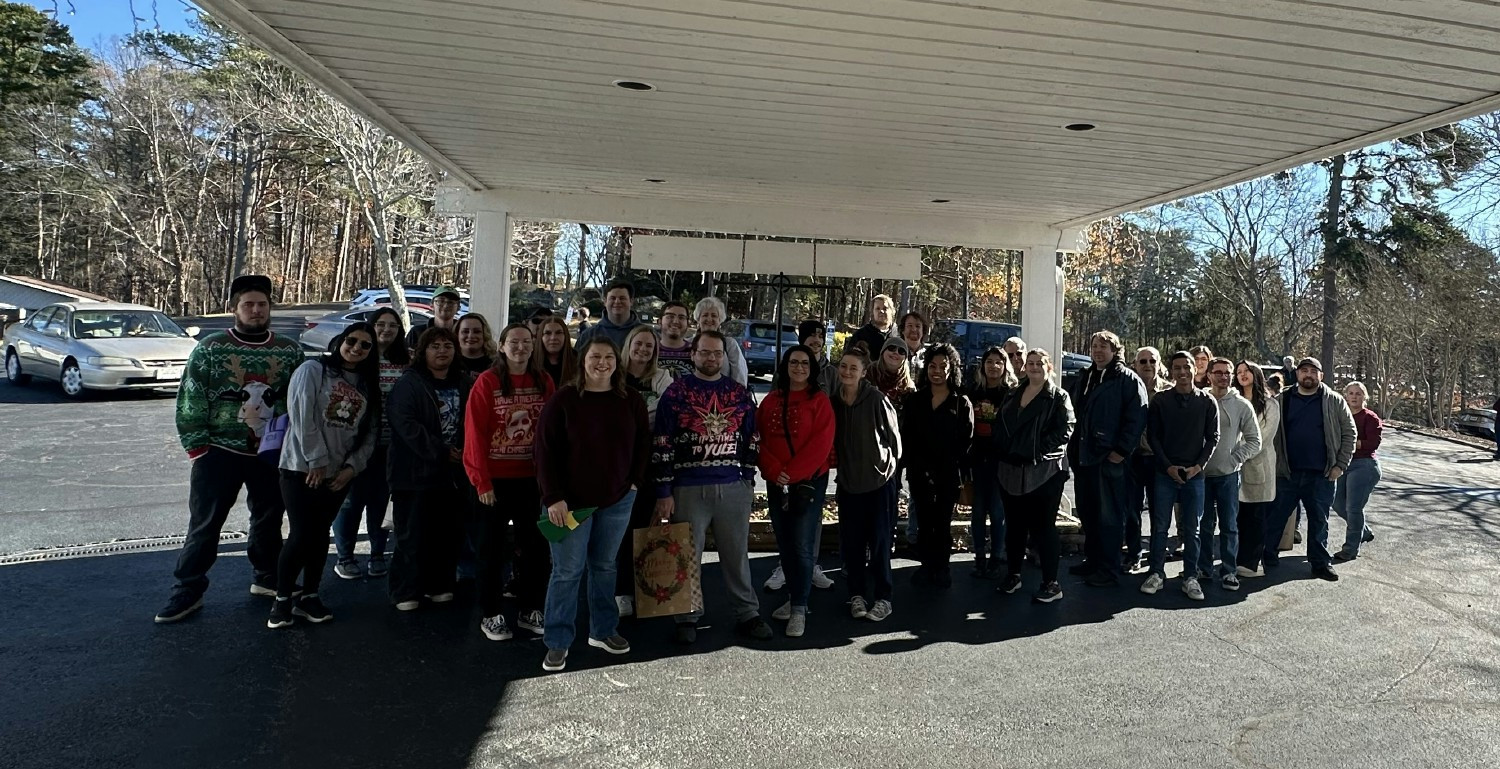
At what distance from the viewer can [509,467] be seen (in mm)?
4141

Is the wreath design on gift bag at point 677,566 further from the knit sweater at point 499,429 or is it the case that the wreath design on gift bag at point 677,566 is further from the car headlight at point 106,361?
the car headlight at point 106,361

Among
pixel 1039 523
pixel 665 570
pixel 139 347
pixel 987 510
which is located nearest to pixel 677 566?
pixel 665 570

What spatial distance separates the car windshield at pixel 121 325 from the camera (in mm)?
13047

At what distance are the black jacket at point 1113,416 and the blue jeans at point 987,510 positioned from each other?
2.05ft

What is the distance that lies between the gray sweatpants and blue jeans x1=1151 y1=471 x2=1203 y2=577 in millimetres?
2954

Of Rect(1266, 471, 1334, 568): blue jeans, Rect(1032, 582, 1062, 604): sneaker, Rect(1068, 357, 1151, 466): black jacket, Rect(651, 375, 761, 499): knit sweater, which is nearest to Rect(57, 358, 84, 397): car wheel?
Rect(651, 375, 761, 499): knit sweater

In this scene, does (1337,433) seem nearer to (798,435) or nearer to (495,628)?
(798,435)

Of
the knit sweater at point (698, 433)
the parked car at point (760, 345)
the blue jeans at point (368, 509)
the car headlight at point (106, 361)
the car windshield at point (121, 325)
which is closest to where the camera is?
the knit sweater at point (698, 433)

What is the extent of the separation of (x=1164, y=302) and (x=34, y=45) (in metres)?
42.7

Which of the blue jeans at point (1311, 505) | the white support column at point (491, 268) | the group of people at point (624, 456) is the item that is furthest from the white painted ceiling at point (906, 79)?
the blue jeans at point (1311, 505)

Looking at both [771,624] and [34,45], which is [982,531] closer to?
[771,624]

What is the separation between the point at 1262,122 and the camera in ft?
14.4

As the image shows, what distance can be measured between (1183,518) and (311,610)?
5.55m

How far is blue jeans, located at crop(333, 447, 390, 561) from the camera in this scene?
4.95 meters
